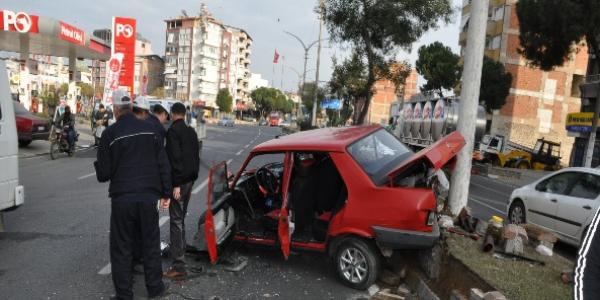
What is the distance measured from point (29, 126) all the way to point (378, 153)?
1463 cm

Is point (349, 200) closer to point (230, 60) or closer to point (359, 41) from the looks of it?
point (359, 41)

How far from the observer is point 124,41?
22.7 metres

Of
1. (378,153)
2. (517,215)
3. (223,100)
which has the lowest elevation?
(517,215)

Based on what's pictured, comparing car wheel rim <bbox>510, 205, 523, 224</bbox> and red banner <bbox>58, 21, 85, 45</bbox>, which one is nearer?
car wheel rim <bbox>510, 205, 523, 224</bbox>

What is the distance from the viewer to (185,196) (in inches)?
224

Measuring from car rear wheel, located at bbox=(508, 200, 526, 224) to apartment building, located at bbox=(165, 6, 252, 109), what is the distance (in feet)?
319

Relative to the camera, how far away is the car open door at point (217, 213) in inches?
213

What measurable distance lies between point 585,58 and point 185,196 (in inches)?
1895

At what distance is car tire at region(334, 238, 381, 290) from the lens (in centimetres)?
525


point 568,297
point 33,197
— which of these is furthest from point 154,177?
point 33,197

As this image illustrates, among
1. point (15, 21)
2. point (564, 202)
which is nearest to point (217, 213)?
point (564, 202)

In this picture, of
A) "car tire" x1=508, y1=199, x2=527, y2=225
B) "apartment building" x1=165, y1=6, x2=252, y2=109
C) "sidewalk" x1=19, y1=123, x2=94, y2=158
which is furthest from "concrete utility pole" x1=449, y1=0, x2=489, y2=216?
"apartment building" x1=165, y1=6, x2=252, y2=109

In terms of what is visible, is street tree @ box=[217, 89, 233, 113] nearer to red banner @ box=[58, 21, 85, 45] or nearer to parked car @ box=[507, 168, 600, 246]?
red banner @ box=[58, 21, 85, 45]

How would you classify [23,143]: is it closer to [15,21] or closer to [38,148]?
[38,148]
